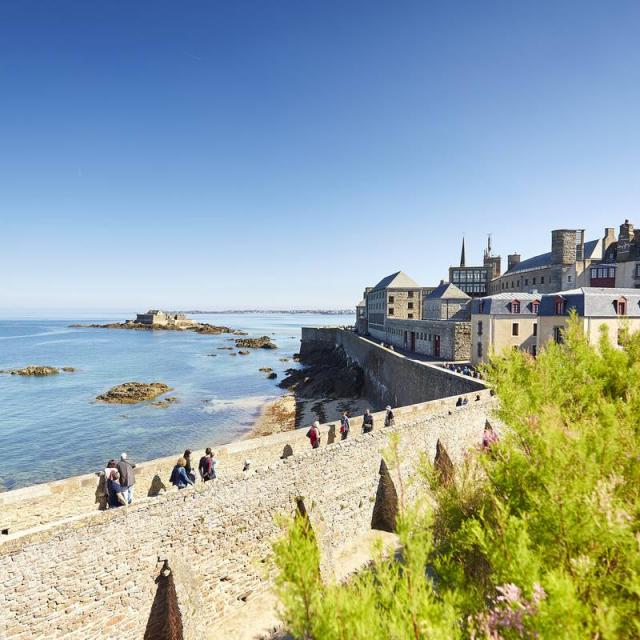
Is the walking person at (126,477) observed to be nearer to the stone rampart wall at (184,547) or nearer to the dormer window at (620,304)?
the stone rampart wall at (184,547)

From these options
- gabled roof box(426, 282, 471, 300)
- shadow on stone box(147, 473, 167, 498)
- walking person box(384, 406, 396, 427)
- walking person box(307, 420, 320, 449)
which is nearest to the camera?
shadow on stone box(147, 473, 167, 498)

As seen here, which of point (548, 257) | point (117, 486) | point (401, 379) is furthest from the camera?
point (548, 257)

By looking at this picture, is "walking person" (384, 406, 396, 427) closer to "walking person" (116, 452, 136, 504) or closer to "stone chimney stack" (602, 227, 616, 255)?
"walking person" (116, 452, 136, 504)

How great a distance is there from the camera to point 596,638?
3.09 m

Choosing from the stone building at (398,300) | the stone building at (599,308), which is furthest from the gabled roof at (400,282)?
Result: the stone building at (599,308)

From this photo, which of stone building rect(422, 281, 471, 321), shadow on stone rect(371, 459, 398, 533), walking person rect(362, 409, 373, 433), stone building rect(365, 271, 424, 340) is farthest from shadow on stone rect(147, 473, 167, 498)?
stone building rect(365, 271, 424, 340)

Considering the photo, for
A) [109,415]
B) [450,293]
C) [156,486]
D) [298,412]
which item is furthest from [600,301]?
[109,415]

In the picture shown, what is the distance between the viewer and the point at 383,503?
487 inches

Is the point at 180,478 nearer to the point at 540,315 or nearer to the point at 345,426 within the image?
the point at 345,426

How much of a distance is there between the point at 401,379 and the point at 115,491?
2259cm

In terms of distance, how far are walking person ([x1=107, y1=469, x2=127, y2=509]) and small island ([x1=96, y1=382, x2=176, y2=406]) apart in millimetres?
28945

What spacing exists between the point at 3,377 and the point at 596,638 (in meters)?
62.4

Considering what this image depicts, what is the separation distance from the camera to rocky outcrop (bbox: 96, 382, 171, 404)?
36.5m

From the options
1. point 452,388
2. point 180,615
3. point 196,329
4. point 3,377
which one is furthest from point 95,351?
point 180,615
